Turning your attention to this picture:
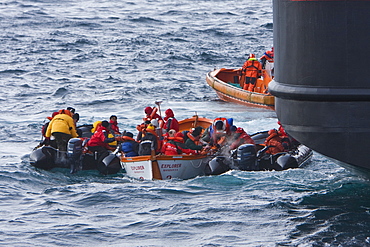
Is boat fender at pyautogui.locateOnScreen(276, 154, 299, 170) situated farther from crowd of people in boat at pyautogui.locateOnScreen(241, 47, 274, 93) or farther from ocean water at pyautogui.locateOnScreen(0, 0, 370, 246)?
crowd of people in boat at pyautogui.locateOnScreen(241, 47, 274, 93)

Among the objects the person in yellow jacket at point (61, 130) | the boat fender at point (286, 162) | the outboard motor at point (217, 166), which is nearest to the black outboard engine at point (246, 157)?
the outboard motor at point (217, 166)

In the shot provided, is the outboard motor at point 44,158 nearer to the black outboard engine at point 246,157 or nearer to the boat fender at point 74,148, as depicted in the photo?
the boat fender at point 74,148

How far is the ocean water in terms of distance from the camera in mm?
10781

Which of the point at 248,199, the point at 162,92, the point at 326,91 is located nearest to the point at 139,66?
the point at 162,92

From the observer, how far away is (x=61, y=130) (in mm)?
15453

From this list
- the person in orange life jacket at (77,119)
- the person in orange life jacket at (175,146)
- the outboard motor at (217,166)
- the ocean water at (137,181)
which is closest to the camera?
the ocean water at (137,181)

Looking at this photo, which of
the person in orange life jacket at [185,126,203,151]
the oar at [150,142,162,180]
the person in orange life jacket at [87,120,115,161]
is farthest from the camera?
the person in orange life jacket at [87,120,115,161]

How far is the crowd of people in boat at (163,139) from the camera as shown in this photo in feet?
47.5

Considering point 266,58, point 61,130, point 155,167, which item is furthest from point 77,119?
point 266,58

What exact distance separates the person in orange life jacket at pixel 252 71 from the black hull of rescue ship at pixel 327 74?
546 inches

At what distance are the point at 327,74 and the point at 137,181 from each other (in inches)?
240

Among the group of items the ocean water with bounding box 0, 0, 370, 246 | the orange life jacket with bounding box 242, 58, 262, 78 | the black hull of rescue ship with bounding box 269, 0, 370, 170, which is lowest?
the ocean water with bounding box 0, 0, 370, 246

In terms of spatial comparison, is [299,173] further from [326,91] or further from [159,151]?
[326,91]

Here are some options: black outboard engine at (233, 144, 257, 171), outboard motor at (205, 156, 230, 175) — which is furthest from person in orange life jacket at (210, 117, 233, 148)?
black outboard engine at (233, 144, 257, 171)
